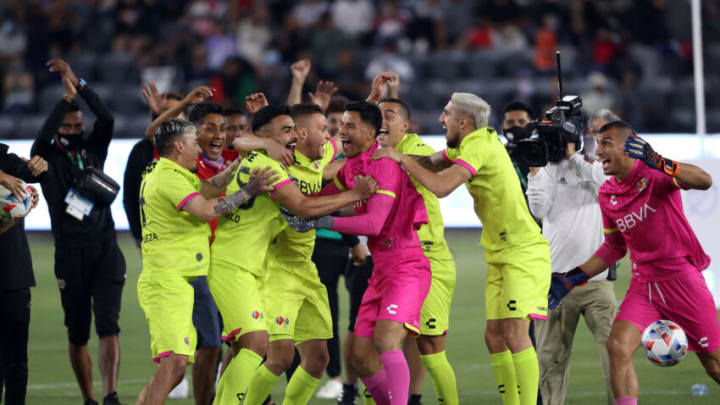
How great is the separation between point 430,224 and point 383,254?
0.63 metres

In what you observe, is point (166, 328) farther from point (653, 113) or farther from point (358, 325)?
point (653, 113)

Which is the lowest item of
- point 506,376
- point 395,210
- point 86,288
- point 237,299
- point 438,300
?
point 506,376

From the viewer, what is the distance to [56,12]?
77.7 feet

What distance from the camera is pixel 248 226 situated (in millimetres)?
7062

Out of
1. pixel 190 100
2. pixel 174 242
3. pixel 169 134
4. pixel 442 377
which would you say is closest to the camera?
pixel 174 242

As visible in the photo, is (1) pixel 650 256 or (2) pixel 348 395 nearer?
(1) pixel 650 256

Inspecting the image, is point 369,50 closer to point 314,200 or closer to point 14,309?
point 14,309

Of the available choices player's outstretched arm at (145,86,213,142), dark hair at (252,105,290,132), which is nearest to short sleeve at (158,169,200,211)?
dark hair at (252,105,290,132)

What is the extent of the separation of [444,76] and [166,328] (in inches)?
627

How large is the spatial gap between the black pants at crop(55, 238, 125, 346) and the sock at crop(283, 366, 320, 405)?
6.69 ft

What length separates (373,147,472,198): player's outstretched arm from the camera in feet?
22.8

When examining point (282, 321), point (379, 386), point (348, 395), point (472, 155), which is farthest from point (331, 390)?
point (472, 155)

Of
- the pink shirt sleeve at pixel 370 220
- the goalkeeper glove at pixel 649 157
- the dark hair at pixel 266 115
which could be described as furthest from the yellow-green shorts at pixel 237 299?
the goalkeeper glove at pixel 649 157

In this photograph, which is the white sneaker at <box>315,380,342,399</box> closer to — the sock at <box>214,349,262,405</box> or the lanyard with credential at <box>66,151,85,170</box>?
the sock at <box>214,349,262,405</box>
